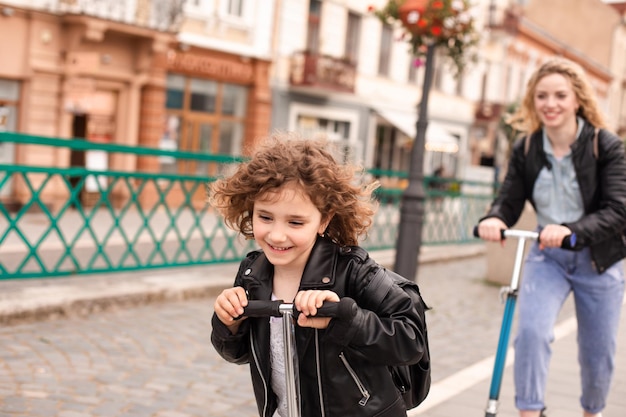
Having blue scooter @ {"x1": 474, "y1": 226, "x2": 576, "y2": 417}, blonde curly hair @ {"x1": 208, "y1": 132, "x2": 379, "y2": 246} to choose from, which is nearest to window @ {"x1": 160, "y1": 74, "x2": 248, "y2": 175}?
blue scooter @ {"x1": 474, "y1": 226, "x2": 576, "y2": 417}

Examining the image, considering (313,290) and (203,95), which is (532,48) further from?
(313,290)

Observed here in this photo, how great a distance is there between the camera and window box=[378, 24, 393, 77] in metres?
30.3

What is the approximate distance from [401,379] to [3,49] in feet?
53.7

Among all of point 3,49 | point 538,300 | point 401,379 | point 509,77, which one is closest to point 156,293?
point 538,300

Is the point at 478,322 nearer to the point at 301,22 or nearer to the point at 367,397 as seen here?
the point at 367,397

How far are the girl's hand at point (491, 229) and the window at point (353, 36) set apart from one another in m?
24.5

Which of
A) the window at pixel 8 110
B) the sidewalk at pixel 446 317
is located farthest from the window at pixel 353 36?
the sidewalk at pixel 446 317

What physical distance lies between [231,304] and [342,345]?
0.31 meters

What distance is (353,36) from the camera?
2866 centimetres

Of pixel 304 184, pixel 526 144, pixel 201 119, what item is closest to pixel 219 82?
pixel 201 119

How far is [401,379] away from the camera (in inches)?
104

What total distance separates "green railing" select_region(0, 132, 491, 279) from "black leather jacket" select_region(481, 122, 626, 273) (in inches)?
117

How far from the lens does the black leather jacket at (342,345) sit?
240 cm

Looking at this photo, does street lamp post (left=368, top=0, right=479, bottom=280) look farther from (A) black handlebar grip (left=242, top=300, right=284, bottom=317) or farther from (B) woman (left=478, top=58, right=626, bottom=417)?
(A) black handlebar grip (left=242, top=300, right=284, bottom=317)
